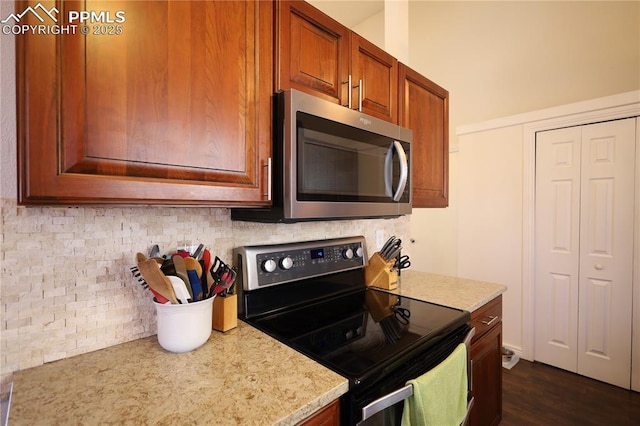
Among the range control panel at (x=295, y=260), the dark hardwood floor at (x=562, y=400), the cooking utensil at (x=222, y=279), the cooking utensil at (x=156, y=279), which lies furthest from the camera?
the dark hardwood floor at (x=562, y=400)

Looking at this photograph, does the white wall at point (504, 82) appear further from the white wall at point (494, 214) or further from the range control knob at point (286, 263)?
the range control knob at point (286, 263)

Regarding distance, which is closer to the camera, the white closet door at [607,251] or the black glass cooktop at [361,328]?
the black glass cooktop at [361,328]

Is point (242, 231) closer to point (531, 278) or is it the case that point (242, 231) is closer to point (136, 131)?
point (136, 131)

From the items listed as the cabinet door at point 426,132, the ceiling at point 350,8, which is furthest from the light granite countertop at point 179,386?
the ceiling at point 350,8

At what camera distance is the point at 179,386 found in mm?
734

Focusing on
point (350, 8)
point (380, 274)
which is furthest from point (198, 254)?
point (350, 8)

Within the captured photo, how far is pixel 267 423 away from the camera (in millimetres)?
608

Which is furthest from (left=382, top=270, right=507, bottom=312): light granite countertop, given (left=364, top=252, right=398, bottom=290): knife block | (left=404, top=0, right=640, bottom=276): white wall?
(left=404, top=0, right=640, bottom=276): white wall

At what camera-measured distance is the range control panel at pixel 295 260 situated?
46.9 inches

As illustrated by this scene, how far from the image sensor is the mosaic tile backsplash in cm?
79

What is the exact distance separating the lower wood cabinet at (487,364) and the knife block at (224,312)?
3.53ft

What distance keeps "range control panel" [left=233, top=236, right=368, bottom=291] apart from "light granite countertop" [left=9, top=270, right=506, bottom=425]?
0.27 meters

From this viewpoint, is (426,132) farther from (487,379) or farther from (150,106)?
(150,106)

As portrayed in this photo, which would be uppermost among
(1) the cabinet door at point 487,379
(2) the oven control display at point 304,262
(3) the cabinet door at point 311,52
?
(3) the cabinet door at point 311,52
